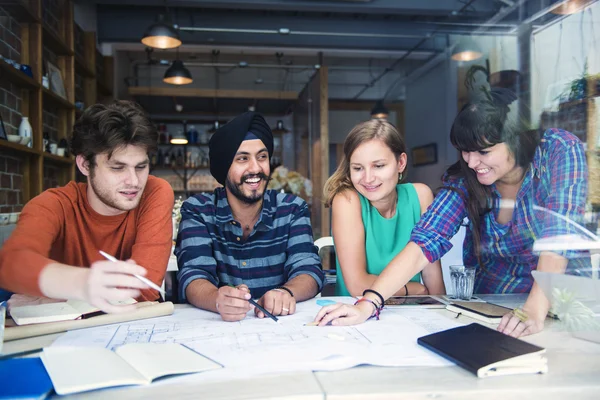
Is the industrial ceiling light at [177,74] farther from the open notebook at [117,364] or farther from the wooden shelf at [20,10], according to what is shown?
the open notebook at [117,364]

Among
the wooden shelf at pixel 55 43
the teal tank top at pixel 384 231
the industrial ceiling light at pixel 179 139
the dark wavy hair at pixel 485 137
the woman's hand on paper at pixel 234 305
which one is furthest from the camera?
the industrial ceiling light at pixel 179 139

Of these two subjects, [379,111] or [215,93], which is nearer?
[215,93]

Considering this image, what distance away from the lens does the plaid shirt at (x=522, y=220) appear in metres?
1.29

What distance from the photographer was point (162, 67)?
6.95 meters

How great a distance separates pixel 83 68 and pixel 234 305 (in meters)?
4.41

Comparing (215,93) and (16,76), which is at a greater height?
(215,93)

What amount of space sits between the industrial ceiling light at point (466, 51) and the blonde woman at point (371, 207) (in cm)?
384

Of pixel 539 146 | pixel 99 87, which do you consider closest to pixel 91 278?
pixel 539 146

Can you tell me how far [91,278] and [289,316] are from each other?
514mm

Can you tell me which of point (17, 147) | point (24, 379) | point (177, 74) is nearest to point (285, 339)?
point (24, 379)

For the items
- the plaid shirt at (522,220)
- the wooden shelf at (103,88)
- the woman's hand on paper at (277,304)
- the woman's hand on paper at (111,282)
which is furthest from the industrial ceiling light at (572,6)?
the wooden shelf at (103,88)

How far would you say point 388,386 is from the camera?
30.8 inches

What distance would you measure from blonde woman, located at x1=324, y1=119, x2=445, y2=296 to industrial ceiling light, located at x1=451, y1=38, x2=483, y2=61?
384 centimetres

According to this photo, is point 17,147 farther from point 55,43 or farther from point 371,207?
point 371,207
